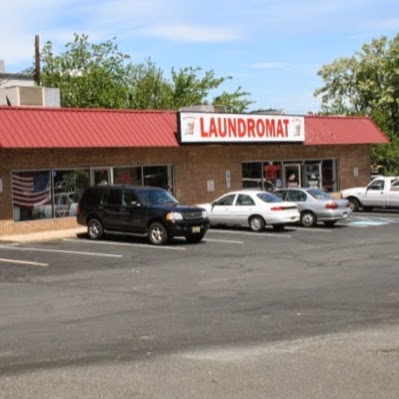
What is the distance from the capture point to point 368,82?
5488cm

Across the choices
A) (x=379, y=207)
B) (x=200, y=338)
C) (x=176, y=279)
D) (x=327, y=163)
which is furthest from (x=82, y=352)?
(x=327, y=163)

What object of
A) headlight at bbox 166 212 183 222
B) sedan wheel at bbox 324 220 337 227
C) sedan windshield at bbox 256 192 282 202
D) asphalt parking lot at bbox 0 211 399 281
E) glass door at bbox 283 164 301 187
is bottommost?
asphalt parking lot at bbox 0 211 399 281

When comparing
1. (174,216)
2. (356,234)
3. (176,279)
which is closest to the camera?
(176,279)

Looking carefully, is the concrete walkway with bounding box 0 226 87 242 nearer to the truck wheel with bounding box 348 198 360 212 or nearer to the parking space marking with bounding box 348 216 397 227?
the parking space marking with bounding box 348 216 397 227

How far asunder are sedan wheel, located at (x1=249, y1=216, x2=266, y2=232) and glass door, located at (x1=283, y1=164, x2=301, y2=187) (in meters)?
10.3

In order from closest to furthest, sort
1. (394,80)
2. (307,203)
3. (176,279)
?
(176,279) < (307,203) < (394,80)

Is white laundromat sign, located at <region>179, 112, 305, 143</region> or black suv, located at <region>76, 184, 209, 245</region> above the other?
white laundromat sign, located at <region>179, 112, 305, 143</region>

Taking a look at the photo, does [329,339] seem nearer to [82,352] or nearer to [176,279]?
[82,352]

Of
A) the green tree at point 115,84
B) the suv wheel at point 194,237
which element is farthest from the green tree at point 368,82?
the suv wheel at point 194,237

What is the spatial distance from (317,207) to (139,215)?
25.3 feet

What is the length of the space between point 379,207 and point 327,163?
503 cm

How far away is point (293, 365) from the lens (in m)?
7.05

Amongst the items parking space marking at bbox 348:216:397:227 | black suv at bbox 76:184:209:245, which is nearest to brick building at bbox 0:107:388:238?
black suv at bbox 76:184:209:245

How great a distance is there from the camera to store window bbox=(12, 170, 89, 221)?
78.7 feet
